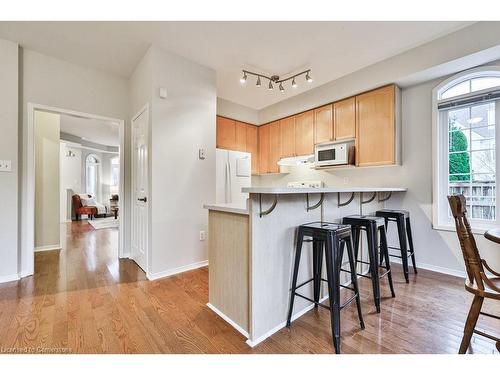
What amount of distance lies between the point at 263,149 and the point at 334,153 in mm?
1667

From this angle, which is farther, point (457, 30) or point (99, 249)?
point (99, 249)

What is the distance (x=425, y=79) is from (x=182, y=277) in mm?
3733

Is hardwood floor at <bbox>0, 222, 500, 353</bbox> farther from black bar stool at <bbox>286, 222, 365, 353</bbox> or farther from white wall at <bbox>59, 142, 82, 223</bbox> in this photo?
white wall at <bbox>59, 142, 82, 223</bbox>

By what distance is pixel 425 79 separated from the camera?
2.78 m

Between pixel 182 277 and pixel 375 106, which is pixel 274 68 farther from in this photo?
pixel 182 277

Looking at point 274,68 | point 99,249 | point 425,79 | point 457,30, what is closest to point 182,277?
point 99,249

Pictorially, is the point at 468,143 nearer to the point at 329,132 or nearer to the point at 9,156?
the point at 329,132

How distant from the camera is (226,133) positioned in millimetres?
4180

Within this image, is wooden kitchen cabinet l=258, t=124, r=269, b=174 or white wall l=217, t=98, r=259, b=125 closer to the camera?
white wall l=217, t=98, r=259, b=125

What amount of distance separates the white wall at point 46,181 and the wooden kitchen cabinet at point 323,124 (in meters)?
4.42

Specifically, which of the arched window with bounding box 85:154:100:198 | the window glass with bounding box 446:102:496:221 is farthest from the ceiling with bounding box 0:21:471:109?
the arched window with bounding box 85:154:100:198

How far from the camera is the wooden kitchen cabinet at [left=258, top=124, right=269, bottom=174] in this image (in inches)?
183

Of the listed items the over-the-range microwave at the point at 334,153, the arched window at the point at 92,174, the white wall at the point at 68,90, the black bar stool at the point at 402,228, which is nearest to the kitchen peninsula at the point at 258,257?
the black bar stool at the point at 402,228

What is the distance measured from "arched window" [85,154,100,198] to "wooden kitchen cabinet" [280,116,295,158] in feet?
24.6
